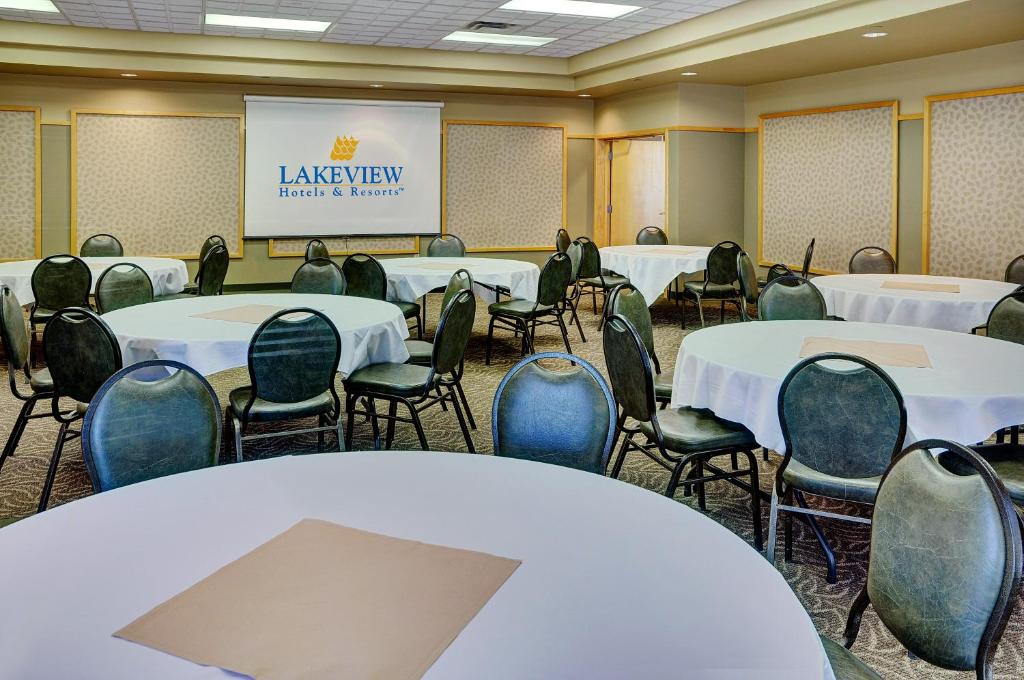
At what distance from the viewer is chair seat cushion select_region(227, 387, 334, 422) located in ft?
13.1

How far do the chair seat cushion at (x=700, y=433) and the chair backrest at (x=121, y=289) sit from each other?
12.4 feet

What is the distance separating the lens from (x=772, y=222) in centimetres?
1083

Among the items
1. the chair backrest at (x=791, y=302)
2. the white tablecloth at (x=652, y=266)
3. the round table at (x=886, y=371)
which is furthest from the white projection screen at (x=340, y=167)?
the round table at (x=886, y=371)

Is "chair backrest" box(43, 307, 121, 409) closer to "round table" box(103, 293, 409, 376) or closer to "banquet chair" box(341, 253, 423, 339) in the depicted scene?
"round table" box(103, 293, 409, 376)

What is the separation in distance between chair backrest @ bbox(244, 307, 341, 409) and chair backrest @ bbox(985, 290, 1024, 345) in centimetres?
334

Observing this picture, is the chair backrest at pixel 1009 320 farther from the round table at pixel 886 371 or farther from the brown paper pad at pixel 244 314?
the brown paper pad at pixel 244 314

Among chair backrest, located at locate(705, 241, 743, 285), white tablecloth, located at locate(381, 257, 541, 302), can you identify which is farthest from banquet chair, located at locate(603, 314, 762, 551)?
chair backrest, located at locate(705, 241, 743, 285)

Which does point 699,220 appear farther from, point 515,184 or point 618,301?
point 618,301

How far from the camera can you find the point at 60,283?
21.5 feet

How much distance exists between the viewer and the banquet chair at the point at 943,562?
1.61 meters

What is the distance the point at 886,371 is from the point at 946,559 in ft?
5.89

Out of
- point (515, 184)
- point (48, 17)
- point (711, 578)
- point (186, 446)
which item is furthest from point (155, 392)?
point (515, 184)

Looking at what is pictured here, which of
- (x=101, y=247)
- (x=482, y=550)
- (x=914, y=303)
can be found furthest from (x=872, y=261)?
(x=101, y=247)

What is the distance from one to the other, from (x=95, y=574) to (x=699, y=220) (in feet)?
34.0
